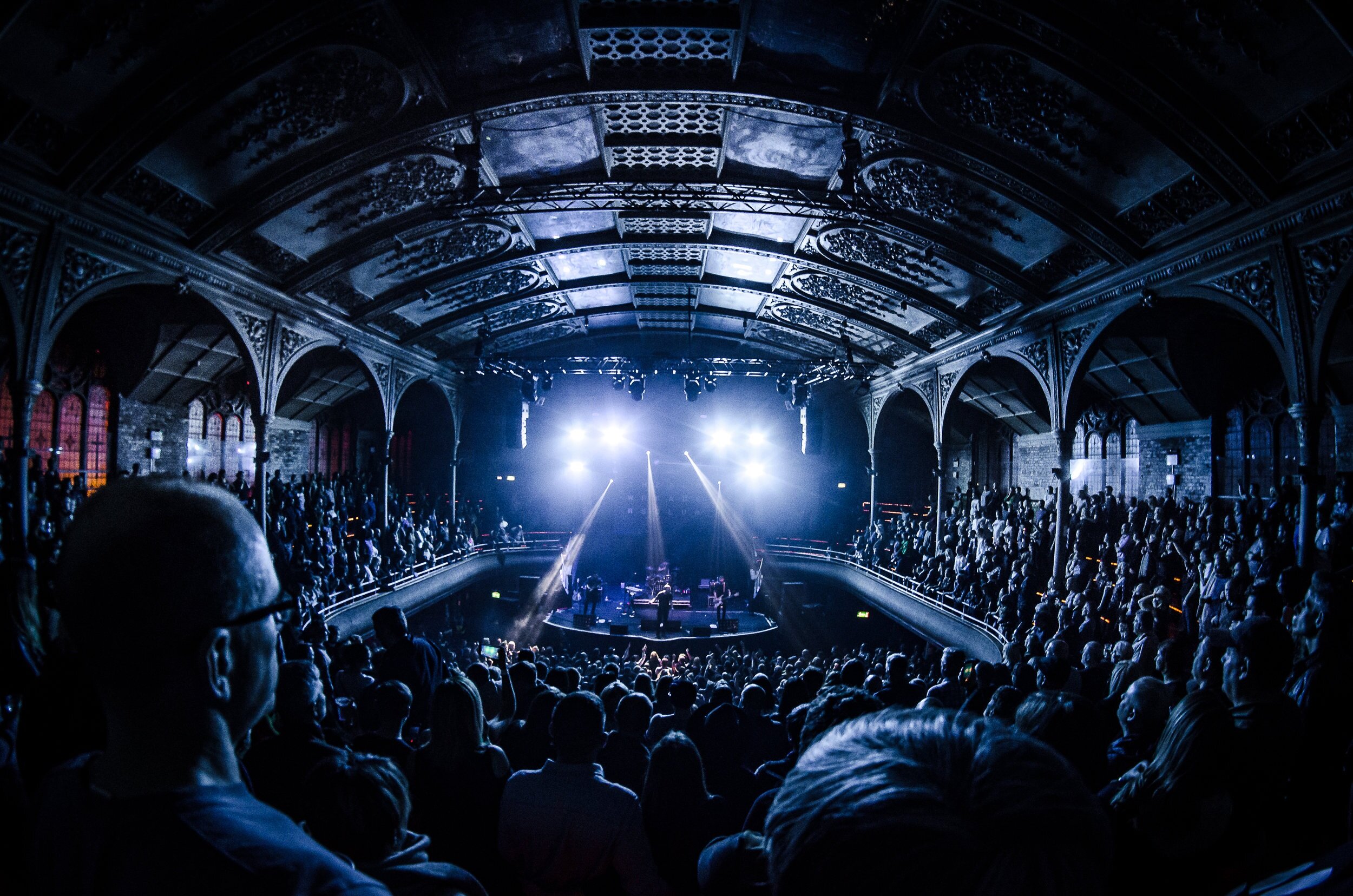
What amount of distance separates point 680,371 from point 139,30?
44.0 feet

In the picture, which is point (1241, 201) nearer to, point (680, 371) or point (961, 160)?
point (961, 160)

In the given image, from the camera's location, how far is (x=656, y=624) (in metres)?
18.5

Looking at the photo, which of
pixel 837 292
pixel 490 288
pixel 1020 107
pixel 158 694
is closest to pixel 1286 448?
pixel 1020 107

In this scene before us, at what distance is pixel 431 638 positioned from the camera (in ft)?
59.4

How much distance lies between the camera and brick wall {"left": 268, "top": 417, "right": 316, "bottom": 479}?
17.9 meters

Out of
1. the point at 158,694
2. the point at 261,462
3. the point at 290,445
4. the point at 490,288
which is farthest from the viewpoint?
the point at 290,445

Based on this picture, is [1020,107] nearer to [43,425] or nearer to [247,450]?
[43,425]

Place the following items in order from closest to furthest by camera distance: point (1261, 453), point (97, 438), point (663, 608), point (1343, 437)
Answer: point (1343, 437) < point (1261, 453) < point (97, 438) < point (663, 608)

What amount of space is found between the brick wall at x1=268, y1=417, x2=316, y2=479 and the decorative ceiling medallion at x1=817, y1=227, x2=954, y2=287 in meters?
14.9

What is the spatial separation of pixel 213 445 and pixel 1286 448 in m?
22.6

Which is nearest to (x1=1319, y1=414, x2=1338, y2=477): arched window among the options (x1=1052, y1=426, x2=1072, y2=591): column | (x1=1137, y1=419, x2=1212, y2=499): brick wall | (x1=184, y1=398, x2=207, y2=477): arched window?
(x1=1137, y1=419, x2=1212, y2=499): brick wall

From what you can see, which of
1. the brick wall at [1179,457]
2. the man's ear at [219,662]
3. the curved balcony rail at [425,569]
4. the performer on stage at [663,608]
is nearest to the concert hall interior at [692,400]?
the man's ear at [219,662]

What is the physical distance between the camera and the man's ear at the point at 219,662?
1020 millimetres

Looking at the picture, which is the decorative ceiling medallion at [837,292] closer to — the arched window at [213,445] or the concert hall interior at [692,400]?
the concert hall interior at [692,400]
